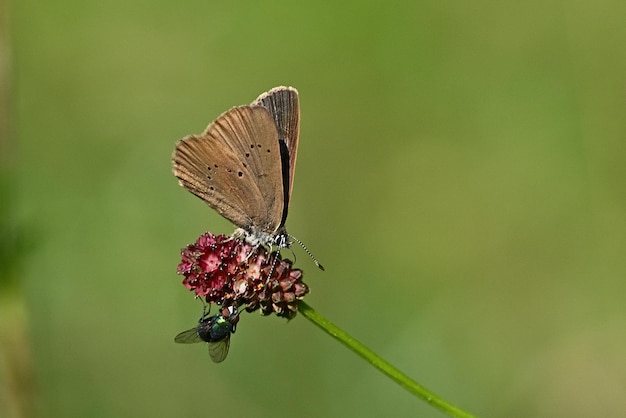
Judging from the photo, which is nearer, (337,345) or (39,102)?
(337,345)

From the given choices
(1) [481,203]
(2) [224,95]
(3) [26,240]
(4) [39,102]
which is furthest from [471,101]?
(3) [26,240]

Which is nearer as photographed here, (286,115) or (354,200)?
(286,115)

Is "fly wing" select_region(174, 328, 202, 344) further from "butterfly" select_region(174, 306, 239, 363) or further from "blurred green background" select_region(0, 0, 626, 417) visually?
"blurred green background" select_region(0, 0, 626, 417)

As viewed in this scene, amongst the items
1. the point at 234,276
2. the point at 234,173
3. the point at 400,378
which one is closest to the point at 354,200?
the point at 234,173

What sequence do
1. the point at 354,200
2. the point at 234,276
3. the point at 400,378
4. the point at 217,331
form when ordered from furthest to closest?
the point at 354,200 → the point at 217,331 → the point at 234,276 → the point at 400,378

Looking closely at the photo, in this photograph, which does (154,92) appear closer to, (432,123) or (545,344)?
(432,123)

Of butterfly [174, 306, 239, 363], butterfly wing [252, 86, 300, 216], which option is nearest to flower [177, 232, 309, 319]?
butterfly [174, 306, 239, 363]

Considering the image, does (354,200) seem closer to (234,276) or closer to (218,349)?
(218,349)
